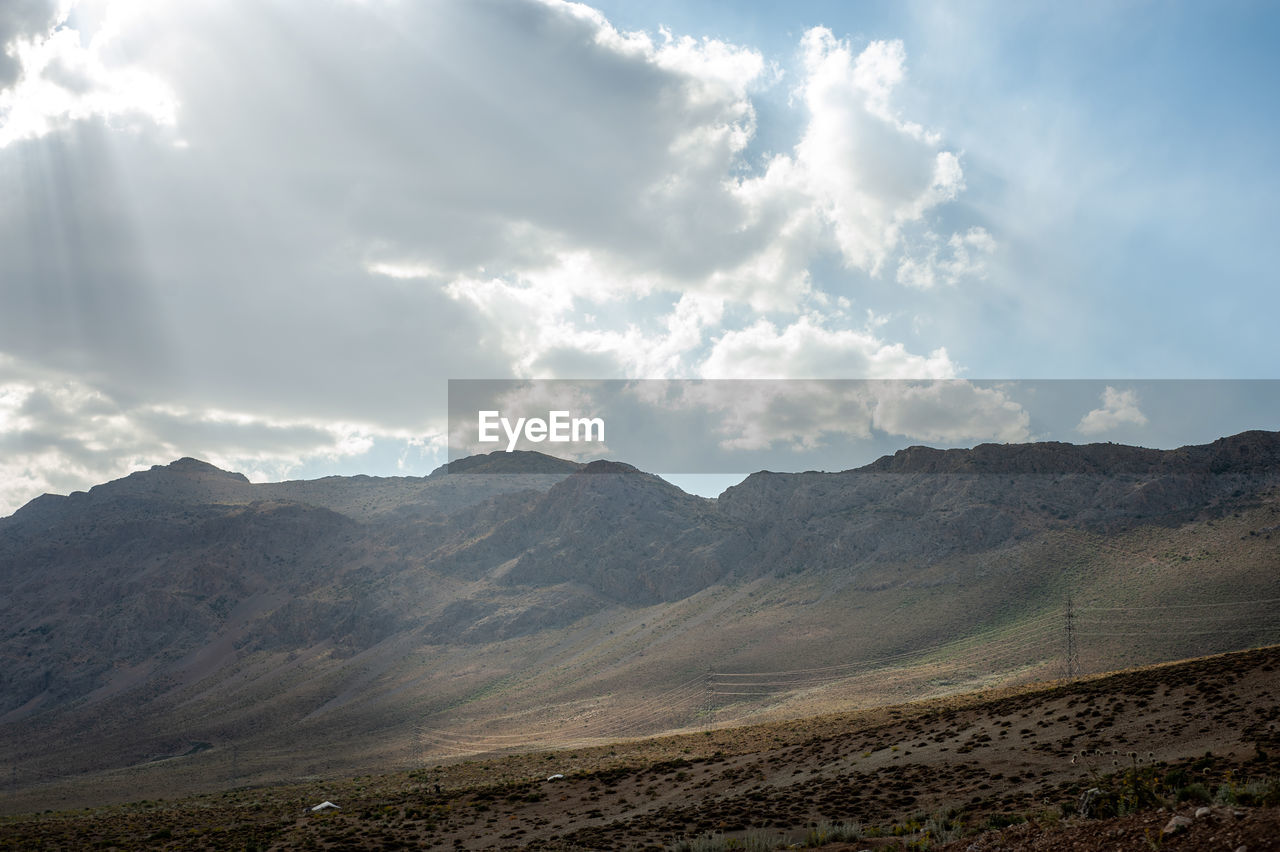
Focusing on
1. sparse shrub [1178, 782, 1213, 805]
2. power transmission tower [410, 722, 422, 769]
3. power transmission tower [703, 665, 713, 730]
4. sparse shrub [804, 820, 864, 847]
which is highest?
sparse shrub [1178, 782, 1213, 805]

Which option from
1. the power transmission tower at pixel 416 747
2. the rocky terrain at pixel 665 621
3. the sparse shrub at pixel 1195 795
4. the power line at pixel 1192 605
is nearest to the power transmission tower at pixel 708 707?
the rocky terrain at pixel 665 621

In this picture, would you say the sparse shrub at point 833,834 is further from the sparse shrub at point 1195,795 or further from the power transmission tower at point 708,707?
the power transmission tower at point 708,707

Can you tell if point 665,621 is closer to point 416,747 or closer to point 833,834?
point 416,747

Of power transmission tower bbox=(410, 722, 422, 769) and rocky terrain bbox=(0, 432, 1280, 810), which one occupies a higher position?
rocky terrain bbox=(0, 432, 1280, 810)

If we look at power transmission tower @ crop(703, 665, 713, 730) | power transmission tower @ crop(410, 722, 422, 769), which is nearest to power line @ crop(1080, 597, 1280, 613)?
power transmission tower @ crop(703, 665, 713, 730)

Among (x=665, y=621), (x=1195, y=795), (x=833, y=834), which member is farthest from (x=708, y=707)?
(x=1195, y=795)

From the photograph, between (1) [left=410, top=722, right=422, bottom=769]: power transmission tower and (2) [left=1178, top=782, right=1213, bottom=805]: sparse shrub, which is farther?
(1) [left=410, top=722, right=422, bottom=769]: power transmission tower

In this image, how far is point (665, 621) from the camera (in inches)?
5846

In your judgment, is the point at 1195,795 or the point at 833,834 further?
the point at 833,834

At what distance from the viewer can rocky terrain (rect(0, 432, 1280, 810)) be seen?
99.6 m

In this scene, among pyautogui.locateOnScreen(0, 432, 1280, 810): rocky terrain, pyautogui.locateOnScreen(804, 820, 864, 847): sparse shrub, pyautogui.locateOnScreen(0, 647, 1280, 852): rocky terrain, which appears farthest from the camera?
Answer: pyautogui.locateOnScreen(0, 432, 1280, 810): rocky terrain

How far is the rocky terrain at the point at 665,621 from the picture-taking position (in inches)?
3920

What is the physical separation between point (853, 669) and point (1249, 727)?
257 feet

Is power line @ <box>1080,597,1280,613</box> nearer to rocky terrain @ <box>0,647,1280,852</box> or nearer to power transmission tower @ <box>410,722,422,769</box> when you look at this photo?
rocky terrain @ <box>0,647,1280,852</box>
